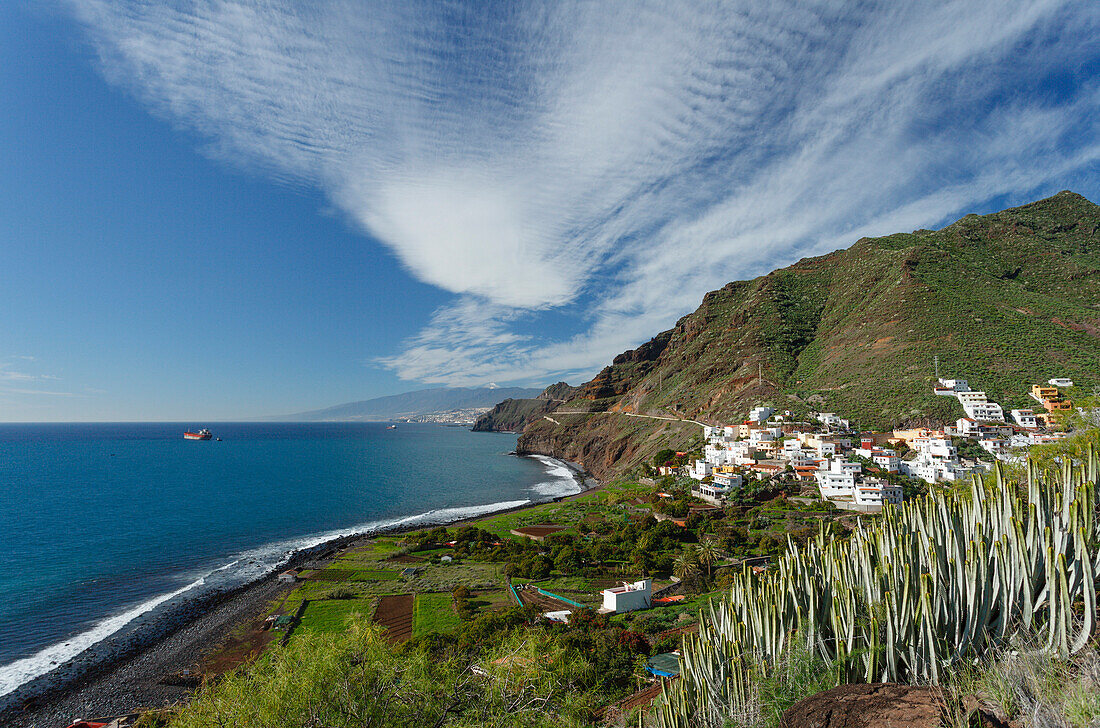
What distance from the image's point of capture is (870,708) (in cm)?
600

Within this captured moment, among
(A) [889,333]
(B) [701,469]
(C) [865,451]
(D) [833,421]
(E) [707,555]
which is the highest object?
(A) [889,333]

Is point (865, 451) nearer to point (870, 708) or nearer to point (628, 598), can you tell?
point (628, 598)

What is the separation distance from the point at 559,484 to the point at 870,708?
7733 cm

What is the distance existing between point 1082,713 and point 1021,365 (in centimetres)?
7323

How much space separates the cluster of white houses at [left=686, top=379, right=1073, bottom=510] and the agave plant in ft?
124

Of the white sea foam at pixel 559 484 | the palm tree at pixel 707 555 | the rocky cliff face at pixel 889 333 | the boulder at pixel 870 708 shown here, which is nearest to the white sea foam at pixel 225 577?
the white sea foam at pixel 559 484

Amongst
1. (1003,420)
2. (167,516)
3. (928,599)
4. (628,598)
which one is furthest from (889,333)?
(167,516)

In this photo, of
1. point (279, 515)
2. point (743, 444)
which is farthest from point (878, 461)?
point (279, 515)

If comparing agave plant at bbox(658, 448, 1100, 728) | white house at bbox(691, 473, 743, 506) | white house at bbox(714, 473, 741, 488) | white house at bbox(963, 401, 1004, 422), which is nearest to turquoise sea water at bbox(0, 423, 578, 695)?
white house at bbox(691, 473, 743, 506)

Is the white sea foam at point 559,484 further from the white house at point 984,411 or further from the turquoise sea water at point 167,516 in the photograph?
the white house at point 984,411

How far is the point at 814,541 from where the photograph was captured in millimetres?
11320

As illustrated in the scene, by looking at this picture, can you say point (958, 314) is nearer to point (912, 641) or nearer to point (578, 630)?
point (578, 630)

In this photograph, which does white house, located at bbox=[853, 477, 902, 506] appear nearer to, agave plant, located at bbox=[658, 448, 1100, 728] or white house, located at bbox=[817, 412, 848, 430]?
white house, located at bbox=[817, 412, 848, 430]

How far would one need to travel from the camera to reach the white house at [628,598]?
2655cm
